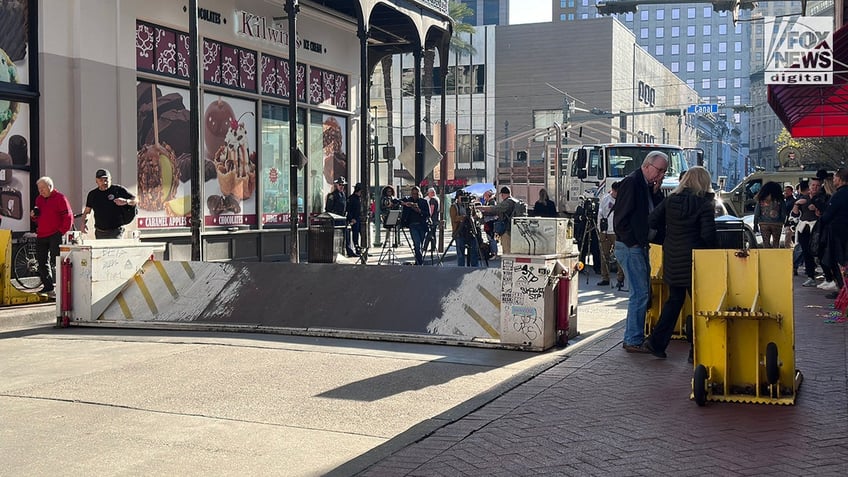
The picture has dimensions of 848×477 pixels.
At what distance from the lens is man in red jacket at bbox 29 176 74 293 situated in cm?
1251

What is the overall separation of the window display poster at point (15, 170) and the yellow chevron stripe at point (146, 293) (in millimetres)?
3621

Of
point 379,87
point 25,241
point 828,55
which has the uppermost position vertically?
point 379,87

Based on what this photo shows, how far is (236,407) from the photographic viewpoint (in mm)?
6621

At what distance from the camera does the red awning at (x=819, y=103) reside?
50.3ft

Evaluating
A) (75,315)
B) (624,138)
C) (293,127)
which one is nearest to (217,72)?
(293,127)

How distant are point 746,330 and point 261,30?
14662 millimetres

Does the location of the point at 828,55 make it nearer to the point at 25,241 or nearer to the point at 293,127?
the point at 293,127

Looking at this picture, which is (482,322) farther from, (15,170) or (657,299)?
(15,170)

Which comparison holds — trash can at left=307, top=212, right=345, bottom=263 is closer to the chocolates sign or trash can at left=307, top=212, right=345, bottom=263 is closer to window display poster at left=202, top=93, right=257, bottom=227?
window display poster at left=202, top=93, right=257, bottom=227

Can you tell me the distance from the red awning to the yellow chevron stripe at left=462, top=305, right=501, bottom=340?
25.5 feet

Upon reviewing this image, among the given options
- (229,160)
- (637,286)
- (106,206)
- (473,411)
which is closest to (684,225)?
(637,286)

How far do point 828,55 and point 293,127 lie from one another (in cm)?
944

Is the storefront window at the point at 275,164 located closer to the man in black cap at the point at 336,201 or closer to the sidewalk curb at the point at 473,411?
the man in black cap at the point at 336,201

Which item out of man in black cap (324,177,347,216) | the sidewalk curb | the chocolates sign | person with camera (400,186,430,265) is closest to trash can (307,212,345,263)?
person with camera (400,186,430,265)
